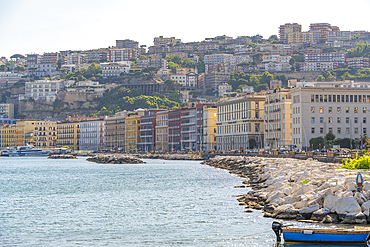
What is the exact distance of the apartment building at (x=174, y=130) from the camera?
443 ft

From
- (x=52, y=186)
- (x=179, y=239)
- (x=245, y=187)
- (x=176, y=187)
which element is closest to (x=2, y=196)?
(x=52, y=186)

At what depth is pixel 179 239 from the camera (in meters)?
24.5

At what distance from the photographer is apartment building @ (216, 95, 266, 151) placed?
102 m

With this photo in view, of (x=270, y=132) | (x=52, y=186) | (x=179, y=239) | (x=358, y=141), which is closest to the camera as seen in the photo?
(x=179, y=239)

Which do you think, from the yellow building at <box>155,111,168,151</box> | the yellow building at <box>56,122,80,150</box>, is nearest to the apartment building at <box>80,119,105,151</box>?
the yellow building at <box>56,122,80,150</box>

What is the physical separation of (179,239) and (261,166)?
33.6 metres

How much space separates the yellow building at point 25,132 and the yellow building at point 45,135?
2691mm

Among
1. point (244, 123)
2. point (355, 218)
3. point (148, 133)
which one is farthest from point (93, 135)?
point (355, 218)

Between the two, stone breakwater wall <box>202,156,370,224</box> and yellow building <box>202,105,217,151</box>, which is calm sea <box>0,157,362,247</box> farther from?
yellow building <box>202,105,217,151</box>

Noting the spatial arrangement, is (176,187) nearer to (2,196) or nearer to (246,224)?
(2,196)

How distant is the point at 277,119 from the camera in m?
91.9

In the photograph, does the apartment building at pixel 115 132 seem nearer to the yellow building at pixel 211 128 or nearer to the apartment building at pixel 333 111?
the yellow building at pixel 211 128

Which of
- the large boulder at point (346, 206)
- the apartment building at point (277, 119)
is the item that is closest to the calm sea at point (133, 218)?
the large boulder at point (346, 206)

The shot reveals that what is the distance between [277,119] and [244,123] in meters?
12.1
